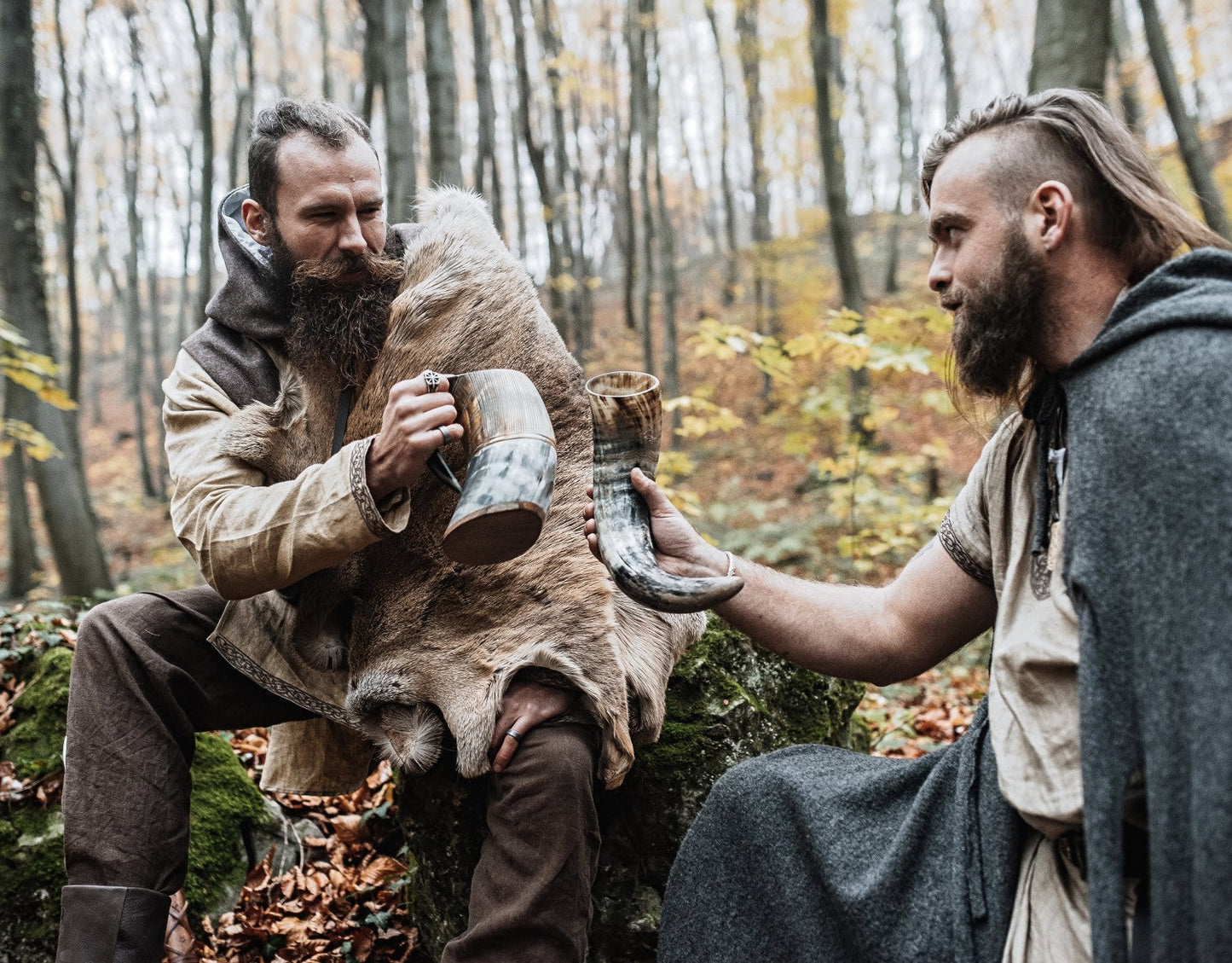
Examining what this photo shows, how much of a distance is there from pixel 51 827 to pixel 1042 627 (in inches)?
123

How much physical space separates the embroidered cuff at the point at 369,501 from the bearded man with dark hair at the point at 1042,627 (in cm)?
50

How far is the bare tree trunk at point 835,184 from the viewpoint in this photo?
811 cm

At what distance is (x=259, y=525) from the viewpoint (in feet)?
7.74

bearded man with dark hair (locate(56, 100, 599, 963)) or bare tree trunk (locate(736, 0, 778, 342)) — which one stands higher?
bare tree trunk (locate(736, 0, 778, 342))

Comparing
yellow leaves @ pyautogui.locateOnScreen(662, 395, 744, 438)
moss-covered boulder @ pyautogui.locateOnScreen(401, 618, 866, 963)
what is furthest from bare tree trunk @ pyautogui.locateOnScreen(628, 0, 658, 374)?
moss-covered boulder @ pyautogui.locateOnScreen(401, 618, 866, 963)

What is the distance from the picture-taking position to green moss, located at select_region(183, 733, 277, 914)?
10.5ft

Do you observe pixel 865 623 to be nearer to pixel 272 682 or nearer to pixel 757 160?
pixel 272 682

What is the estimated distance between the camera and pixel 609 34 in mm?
22531

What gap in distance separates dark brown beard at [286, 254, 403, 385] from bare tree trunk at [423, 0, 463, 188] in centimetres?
352

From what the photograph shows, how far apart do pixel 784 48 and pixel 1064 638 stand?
59.0 ft

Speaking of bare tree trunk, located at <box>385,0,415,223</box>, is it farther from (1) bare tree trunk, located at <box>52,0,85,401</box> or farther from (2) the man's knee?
(1) bare tree trunk, located at <box>52,0,85,401</box>

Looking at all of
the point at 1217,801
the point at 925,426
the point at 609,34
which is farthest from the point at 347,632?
the point at 609,34

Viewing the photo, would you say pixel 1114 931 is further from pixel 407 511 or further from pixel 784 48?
pixel 784 48

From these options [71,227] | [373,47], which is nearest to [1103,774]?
[373,47]
